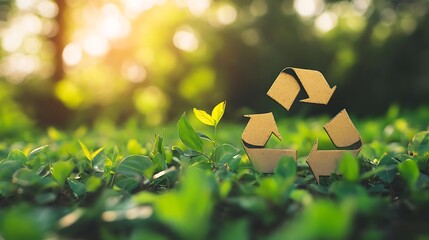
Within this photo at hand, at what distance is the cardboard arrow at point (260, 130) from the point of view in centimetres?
150

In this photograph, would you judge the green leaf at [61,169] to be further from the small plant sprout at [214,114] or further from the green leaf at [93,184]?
the small plant sprout at [214,114]

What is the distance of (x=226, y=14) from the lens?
11.0 meters

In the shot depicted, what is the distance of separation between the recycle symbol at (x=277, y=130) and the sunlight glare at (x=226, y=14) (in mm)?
9110

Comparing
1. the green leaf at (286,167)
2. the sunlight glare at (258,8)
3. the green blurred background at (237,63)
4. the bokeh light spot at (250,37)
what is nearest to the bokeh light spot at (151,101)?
the green blurred background at (237,63)

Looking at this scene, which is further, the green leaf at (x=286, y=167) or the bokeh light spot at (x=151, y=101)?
the bokeh light spot at (x=151, y=101)

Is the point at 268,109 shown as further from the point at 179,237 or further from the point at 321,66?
the point at 179,237

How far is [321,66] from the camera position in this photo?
31.0ft

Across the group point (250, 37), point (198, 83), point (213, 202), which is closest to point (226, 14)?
point (250, 37)

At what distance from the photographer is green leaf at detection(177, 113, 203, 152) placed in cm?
150

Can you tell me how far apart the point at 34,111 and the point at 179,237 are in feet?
34.8

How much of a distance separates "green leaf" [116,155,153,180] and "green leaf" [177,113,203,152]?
0.20m

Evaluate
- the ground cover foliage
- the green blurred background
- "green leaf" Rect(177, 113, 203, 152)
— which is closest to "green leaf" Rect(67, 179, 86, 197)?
the ground cover foliage

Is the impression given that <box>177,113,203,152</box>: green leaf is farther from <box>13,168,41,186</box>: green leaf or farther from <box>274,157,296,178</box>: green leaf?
<box>13,168,41,186</box>: green leaf

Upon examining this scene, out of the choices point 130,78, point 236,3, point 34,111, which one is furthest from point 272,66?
point 34,111
